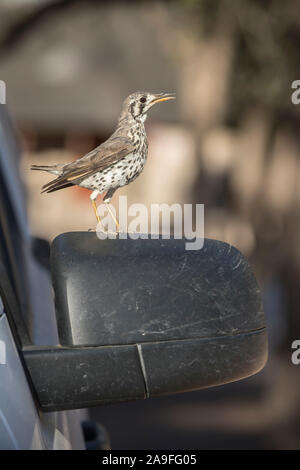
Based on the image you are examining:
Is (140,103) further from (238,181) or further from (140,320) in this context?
(238,181)

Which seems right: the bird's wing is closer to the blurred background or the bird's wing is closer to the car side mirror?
the car side mirror

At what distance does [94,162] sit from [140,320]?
35 centimetres

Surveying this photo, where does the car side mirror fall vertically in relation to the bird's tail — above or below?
below

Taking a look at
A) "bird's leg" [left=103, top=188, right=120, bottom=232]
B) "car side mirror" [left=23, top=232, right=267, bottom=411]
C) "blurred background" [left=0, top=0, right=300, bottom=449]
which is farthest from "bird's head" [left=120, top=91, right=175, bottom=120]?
"blurred background" [left=0, top=0, right=300, bottom=449]

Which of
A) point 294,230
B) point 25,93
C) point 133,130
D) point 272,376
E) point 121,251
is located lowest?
point 272,376

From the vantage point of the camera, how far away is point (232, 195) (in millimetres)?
10117

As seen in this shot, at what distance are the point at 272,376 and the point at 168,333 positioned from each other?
9.21 m

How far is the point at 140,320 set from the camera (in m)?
1.44

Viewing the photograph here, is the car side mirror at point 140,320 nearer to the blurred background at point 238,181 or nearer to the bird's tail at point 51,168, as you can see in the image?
A: the bird's tail at point 51,168

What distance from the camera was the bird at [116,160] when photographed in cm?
118

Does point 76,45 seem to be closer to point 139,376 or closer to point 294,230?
point 294,230

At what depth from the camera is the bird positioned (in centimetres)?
118

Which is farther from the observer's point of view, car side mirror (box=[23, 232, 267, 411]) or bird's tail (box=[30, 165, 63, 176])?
car side mirror (box=[23, 232, 267, 411])
